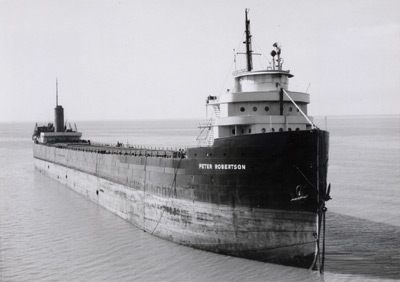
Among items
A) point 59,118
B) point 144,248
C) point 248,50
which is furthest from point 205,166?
point 59,118

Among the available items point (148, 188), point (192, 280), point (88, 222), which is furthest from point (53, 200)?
point (192, 280)

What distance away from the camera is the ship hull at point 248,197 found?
1453 cm

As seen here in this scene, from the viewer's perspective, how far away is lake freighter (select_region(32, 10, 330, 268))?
14555 mm

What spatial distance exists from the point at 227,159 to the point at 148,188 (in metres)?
6.80

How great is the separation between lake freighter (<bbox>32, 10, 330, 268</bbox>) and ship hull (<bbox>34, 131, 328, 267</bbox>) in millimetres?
40

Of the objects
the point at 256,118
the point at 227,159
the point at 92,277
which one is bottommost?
the point at 92,277

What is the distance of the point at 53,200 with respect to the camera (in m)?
30.5

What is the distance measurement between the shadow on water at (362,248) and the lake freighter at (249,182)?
925 mm

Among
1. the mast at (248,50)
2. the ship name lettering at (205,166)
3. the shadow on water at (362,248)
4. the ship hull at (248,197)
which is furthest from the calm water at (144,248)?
the mast at (248,50)

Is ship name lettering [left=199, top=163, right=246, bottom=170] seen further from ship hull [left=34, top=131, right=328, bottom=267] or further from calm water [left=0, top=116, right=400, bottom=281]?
calm water [left=0, top=116, right=400, bottom=281]

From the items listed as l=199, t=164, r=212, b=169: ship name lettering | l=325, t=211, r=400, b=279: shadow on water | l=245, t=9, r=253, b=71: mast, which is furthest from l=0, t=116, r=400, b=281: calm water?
l=245, t=9, r=253, b=71: mast

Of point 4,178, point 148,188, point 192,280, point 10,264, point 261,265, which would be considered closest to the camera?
point 192,280

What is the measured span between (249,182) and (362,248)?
260 inches

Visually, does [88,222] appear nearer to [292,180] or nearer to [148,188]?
[148,188]
